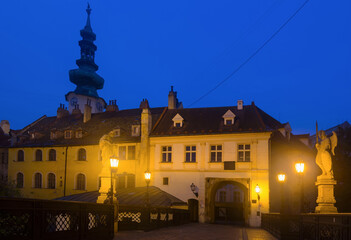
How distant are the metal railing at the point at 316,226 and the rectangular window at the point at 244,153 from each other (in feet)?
54.9

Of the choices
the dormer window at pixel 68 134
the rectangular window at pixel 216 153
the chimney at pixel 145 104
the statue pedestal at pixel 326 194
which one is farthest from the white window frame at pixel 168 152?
the statue pedestal at pixel 326 194

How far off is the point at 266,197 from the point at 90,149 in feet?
62.3

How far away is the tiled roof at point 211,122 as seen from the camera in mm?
32219

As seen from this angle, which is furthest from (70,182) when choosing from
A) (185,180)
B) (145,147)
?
(185,180)

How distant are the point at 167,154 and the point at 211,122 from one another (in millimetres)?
5276

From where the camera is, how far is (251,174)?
30.9 m

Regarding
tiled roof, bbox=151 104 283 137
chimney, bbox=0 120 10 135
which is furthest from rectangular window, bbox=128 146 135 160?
chimney, bbox=0 120 10 135

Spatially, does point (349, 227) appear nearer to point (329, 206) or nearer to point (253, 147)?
point (329, 206)

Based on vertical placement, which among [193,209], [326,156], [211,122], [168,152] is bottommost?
[193,209]

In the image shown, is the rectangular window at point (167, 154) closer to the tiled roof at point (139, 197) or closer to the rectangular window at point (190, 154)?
the rectangular window at point (190, 154)

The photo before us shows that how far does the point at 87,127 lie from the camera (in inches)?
1677

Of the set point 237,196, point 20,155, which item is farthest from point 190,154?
Answer: point 20,155

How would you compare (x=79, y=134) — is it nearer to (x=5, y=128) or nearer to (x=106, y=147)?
(x=5, y=128)

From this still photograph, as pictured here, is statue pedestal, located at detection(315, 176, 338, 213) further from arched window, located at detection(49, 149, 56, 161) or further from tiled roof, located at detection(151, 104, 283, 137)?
arched window, located at detection(49, 149, 56, 161)
